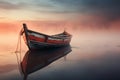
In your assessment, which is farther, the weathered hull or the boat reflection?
the weathered hull

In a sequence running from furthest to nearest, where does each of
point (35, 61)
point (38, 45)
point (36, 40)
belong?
point (38, 45), point (36, 40), point (35, 61)

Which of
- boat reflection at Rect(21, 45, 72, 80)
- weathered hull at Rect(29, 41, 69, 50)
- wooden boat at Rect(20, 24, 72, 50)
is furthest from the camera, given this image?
weathered hull at Rect(29, 41, 69, 50)

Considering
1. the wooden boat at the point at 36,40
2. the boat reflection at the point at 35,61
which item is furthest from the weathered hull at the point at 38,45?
the boat reflection at the point at 35,61

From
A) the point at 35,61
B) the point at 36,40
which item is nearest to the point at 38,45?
the point at 36,40

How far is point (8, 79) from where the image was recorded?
11.0 m

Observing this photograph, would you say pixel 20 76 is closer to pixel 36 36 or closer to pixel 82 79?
pixel 82 79

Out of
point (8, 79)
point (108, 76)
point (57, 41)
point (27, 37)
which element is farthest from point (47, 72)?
point (57, 41)

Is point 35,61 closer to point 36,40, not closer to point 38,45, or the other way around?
point 36,40

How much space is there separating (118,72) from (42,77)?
3.71m

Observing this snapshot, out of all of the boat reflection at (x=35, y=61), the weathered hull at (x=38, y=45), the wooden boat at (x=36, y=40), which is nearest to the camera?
the boat reflection at (x=35, y=61)

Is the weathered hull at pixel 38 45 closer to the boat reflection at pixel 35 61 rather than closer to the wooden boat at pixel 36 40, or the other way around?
the wooden boat at pixel 36 40

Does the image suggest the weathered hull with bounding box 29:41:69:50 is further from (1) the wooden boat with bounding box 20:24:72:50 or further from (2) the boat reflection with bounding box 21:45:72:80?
(2) the boat reflection with bounding box 21:45:72:80

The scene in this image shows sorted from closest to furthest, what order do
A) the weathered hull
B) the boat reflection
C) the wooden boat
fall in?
the boat reflection → the wooden boat → the weathered hull

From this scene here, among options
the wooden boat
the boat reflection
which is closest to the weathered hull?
the wooden boat
